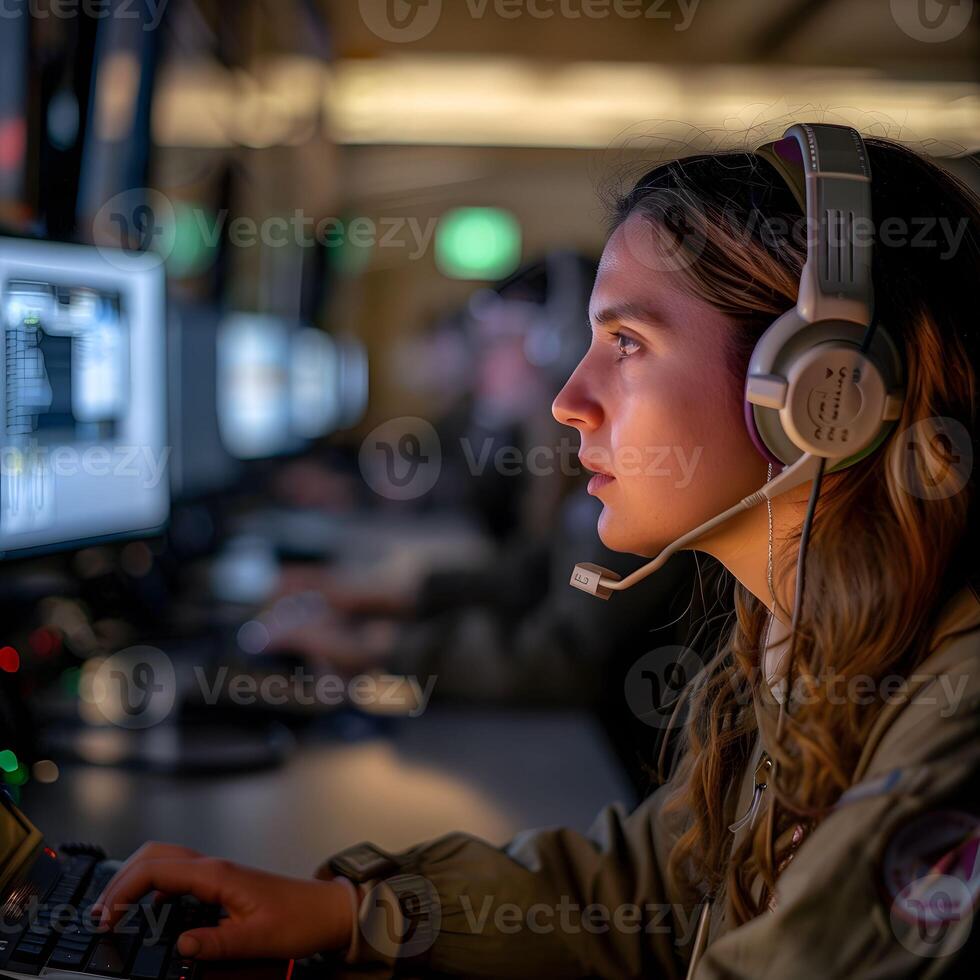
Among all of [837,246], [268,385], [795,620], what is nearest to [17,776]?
[795,620]

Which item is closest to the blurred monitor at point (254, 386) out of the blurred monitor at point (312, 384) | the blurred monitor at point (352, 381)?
the blurred monitor at point (312, 384)

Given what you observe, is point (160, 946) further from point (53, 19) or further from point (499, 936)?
point (53, 19)

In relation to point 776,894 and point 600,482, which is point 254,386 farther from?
point 776,894

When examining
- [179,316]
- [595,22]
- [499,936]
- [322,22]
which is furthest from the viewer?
[595,22]

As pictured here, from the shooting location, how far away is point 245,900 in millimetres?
799

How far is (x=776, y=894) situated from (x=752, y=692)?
9.1 inches

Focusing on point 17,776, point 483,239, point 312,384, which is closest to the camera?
point 17,776

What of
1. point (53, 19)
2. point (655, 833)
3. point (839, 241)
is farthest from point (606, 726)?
point (53, 19)

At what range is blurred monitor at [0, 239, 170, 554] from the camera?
3.86ft

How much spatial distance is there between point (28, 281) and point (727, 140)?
2.66 ft

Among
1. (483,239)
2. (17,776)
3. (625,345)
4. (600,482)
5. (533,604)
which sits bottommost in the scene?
(533,604)

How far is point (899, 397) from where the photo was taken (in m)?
0.68

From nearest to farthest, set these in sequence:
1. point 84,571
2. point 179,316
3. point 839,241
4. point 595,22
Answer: point 839,241 < point 84,571 < point 179,316 < point 595,22

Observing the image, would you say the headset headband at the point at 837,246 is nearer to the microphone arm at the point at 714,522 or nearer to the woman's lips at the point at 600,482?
the microphone arm at the point at 714,522
